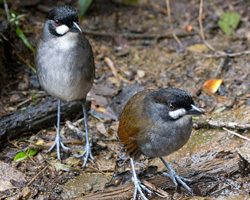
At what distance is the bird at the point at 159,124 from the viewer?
3.62 m

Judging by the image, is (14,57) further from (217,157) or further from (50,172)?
(217,157)

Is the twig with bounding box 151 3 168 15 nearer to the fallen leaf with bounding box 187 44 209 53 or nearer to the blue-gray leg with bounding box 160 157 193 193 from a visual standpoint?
the fallen leaf with bounding box 187 44 209 53

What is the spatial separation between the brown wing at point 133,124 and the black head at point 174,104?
0.93ft

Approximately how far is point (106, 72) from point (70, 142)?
1.98 metres

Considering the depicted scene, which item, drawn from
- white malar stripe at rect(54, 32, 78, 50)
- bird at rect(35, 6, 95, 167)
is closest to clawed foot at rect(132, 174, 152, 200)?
bird at rect(35, 6, 95, 167)

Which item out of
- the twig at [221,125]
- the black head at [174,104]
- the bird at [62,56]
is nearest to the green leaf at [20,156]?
the bird at [62,56]

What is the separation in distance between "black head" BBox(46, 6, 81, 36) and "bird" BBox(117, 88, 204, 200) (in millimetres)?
1250

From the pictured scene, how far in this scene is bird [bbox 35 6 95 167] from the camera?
4.42 m

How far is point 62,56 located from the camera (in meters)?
4.52

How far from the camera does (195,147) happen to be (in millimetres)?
4941

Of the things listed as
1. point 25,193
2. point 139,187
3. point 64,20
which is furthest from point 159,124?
point 25,193

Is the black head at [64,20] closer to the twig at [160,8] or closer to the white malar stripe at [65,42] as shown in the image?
the white malar stripe at [65,42]

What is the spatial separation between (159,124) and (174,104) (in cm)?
32

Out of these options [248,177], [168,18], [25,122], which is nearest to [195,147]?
[248,177]
